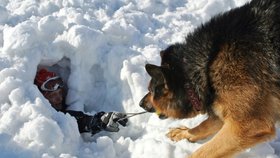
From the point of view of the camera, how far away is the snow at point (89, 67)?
14.6 feet

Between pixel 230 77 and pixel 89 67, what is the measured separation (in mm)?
2250

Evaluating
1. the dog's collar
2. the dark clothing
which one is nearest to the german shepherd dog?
the dog's collar

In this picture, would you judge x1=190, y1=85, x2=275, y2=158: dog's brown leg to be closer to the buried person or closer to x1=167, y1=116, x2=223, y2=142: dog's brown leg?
x1=167, y1=116, x2=223, y2=142: dog's brown leg

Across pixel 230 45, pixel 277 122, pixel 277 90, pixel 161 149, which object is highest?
pixel 230 45

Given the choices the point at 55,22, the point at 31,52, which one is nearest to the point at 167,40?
the point at 55,22

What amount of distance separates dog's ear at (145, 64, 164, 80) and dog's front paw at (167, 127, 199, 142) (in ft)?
2.56

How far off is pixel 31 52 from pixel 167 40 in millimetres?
2079

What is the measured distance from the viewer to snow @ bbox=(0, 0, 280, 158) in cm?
444

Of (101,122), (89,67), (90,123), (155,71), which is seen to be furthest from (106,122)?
(89,67)

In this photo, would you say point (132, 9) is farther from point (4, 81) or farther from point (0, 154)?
point (0, 154)

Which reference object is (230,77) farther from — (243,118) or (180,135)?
(180,135)

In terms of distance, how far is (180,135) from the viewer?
4887 mm

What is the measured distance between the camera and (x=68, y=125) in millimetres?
4598

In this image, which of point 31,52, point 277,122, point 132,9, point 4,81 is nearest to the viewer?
point 277,122
